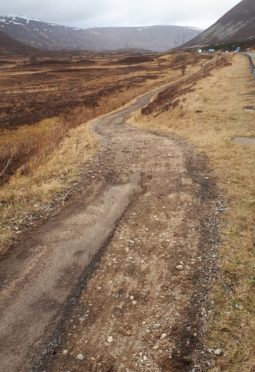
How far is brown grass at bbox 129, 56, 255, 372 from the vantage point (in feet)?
25.6

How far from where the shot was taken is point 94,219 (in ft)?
42.7

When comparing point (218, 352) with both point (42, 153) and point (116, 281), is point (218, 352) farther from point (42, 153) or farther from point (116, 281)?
point (42, 153)

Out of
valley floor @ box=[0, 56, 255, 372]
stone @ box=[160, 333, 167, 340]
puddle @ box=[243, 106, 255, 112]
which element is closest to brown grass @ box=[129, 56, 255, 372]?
valley floor @ box=[0, 56, 255, 372]

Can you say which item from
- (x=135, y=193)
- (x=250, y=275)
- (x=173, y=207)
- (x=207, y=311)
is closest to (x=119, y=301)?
(x=207, y=311)

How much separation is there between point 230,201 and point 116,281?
6.32 meters

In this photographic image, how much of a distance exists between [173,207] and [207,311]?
557 cm

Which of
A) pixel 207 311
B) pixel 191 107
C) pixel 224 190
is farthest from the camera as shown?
pixel 191 107

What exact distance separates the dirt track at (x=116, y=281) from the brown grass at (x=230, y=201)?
0.47 m

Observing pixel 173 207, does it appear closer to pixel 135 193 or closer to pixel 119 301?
pixel 135 193

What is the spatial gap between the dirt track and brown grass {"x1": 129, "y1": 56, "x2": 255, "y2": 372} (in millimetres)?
469

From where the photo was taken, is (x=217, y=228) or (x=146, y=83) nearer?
(x=217, y=228)

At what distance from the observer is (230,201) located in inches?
553

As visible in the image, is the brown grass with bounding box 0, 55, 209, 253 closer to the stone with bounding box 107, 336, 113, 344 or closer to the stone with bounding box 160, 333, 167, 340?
the stone with bounding box 107, 336, 113, 344

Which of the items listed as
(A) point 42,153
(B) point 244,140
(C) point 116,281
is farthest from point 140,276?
(A) point 42,153
